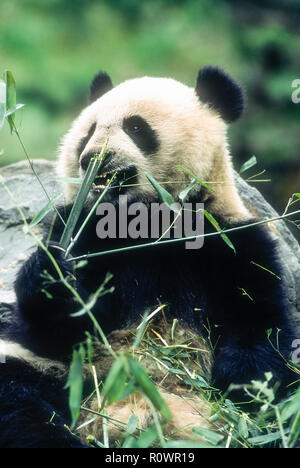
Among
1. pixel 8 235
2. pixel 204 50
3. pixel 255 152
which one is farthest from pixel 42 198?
pixel 204 50

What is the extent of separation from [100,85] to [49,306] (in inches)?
53.1

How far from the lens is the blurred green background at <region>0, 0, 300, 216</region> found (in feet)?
21.8

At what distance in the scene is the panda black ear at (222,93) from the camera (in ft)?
9.88

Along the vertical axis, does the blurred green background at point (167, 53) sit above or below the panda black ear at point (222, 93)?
below

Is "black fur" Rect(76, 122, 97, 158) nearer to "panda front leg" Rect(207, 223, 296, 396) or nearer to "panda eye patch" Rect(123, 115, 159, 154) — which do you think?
"panda eye patch" Rect(123, 115, 159, 154)

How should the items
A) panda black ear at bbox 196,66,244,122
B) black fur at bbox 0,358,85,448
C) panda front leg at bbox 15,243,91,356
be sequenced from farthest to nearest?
panda black ear at bbox 196,66,244,122
panda front leg at bbox 15,243,91,356
black fur at bbox 0,358,85,448

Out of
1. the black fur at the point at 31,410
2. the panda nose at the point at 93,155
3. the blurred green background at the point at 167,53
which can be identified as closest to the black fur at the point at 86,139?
the panda nose at the point at 93,155

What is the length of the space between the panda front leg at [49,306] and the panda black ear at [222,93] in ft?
3.58

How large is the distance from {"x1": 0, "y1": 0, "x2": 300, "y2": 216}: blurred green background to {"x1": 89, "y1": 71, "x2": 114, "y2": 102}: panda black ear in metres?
2.97

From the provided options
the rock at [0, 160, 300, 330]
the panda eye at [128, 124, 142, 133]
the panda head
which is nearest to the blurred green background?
the rock at [0, 160, 300, 330]

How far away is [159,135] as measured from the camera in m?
2.81

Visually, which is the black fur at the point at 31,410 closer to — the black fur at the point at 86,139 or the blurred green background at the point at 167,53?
the black fur at the point at 86,139

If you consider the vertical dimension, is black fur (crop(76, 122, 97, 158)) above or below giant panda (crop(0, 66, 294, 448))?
above

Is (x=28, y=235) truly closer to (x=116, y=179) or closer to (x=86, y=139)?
(x=86, y=139)
